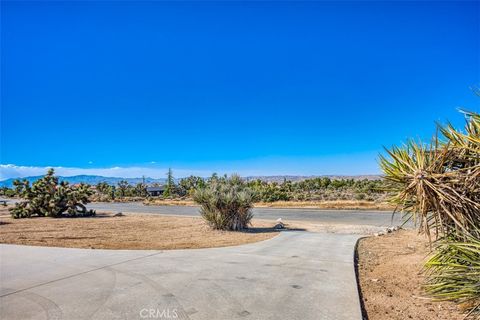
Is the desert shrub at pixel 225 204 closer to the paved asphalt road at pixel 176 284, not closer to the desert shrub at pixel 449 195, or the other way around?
the paved asphalt road at pixel 176 284

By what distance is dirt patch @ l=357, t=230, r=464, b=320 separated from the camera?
4586 millimetres

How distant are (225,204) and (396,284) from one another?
311 inches

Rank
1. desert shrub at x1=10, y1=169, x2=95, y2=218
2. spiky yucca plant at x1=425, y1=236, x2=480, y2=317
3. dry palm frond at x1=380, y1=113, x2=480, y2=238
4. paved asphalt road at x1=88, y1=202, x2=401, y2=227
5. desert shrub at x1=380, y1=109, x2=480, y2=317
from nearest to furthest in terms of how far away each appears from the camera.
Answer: spiky yucca plant at x1=425, y1=236, x2=480, y2=317, desert shrub at x1=380, y1=109, x2=480, y2=317, dry palm frond at x1=380, y1=113, x2=480, y2=238, paved asphalt road at x1=88, y1=202, x2=401, y2=227, desert shrub at x1=10, y1=169, x2=95, y2=218

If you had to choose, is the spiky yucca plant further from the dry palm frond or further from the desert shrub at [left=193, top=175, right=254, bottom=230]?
the desert shrub at [left=193, top=175, right=254, bottom=230]

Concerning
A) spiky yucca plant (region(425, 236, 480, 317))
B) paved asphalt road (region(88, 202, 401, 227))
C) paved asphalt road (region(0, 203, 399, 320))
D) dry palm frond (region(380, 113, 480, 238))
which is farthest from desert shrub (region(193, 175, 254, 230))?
spiky yucca plant (region(425, 236, 480, 317))

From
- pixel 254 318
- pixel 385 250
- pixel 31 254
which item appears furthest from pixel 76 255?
pixel 385 250

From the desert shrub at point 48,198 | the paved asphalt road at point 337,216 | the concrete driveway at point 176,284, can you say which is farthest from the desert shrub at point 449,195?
the desert shrub at point 48,198

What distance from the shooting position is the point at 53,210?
2070 cm

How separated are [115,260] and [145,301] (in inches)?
110

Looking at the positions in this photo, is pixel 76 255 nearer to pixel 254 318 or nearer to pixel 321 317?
pixel 254 318

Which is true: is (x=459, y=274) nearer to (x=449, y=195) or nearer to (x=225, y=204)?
(x=449, y=195)

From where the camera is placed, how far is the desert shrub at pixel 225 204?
13.1 m

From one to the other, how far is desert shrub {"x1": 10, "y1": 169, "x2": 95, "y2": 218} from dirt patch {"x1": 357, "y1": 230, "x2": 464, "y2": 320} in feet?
A: 60.5

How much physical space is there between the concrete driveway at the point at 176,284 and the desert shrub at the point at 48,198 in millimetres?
13949
